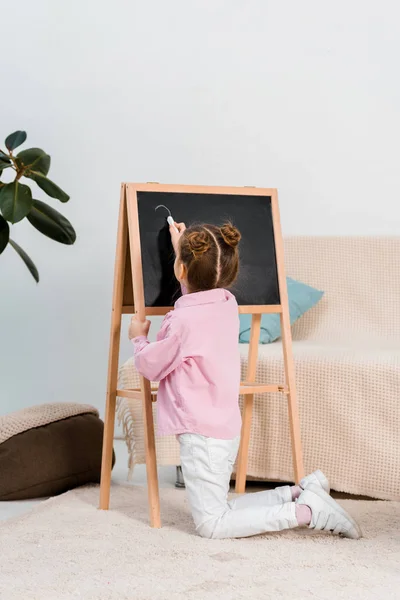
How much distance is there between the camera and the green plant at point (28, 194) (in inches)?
113

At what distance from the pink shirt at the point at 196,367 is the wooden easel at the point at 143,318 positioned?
14 cm

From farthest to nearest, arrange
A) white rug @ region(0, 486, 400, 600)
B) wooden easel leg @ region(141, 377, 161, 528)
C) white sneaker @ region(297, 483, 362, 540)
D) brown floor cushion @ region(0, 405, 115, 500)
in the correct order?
brown floor cushion @ region(0, 405, 115, 500) < wooden easel leg @ region(141, 377, 161, 528) < white sneaker @ region(297, 483, 362, 540) < white rug @ region(0, 486, 400, 600)

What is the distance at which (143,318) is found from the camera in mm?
2178

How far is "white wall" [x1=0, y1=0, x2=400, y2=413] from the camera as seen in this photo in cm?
378

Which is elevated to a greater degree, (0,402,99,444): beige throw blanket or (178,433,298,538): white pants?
(0,402,99,444): beige throw blanket

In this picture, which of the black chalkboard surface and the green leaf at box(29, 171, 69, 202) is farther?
the green leaf at box(29, 171, 69, 202)

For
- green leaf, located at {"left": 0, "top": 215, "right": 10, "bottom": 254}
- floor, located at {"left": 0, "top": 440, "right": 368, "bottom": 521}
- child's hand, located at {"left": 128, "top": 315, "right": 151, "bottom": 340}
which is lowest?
floor, located at {"left": 0, "top": 440, "right": 368, "bottom": 521}

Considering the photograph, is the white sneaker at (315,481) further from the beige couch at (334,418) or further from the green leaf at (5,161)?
the green leaf at (5,161)

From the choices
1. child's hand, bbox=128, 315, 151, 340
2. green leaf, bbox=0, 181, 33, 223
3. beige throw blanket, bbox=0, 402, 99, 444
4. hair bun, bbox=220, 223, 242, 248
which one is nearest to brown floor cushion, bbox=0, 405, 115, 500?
beige throw blanket, bbox=0, 402, 99, 444

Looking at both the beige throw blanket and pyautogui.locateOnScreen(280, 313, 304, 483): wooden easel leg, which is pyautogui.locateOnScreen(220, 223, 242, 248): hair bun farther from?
the beige throw blanket

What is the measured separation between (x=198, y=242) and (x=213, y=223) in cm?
32

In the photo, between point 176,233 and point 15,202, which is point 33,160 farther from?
point 176,233

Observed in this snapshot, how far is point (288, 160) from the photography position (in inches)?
152

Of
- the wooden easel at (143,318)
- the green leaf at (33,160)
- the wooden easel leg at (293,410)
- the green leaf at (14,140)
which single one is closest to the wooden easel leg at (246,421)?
the wooden easel at (143,318)
